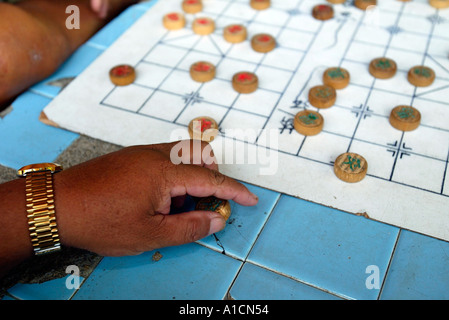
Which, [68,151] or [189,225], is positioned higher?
[189,225]

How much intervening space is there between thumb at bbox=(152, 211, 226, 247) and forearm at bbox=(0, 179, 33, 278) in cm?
28

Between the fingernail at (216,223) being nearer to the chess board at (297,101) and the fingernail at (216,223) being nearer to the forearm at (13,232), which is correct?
the chess board at (297,101)

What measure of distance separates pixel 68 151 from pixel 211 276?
62 cm

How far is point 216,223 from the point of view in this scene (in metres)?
0.94

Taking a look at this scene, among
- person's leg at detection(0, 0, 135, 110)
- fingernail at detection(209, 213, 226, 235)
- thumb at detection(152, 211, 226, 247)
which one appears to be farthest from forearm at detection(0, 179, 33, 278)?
person's leg at detection(0, 0, 135, 110)

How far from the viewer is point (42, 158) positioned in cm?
123

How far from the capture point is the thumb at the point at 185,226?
89cm

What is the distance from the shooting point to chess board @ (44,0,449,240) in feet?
3.63

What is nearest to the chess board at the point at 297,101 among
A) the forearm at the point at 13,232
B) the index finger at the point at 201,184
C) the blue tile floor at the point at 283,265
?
the blue tile floor at the point at 283,265

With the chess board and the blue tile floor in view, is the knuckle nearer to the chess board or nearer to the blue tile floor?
the blue tile floor

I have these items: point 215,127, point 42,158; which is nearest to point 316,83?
point 215,127
